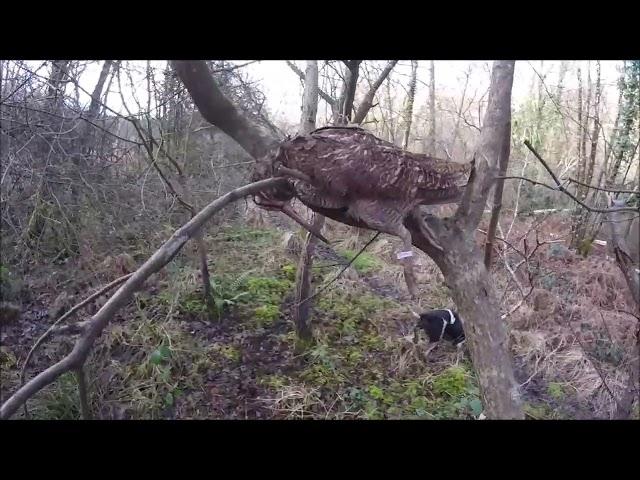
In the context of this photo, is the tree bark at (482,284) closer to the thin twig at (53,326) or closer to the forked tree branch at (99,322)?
the forked tree branch at (99,322)

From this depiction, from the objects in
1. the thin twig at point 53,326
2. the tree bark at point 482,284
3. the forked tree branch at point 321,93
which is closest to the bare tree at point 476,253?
the tree bark at point 482,284

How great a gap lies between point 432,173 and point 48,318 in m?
3.13

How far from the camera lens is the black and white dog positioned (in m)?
3.47

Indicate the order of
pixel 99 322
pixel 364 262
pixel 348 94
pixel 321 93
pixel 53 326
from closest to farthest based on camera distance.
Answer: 1. pixel 99 322
2. pixel 53 326
3. pixel 348 94
4. pixel 321 93
5. pixel 364 262

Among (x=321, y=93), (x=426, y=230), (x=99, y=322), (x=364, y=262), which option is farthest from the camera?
(x=364, y=262)

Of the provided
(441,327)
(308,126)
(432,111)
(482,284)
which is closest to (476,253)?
(482,284)

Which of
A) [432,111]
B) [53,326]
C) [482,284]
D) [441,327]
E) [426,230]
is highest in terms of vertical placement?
[432,111]

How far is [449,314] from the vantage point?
11.5 feet

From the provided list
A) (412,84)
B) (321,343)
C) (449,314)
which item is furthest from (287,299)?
(412,84)

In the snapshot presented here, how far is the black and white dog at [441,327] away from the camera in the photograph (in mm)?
3469

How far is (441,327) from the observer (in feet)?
11.4

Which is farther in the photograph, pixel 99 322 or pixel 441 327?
pixel 441 327

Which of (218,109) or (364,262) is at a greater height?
(218,109)

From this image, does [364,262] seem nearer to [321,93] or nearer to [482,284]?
[321,93]
